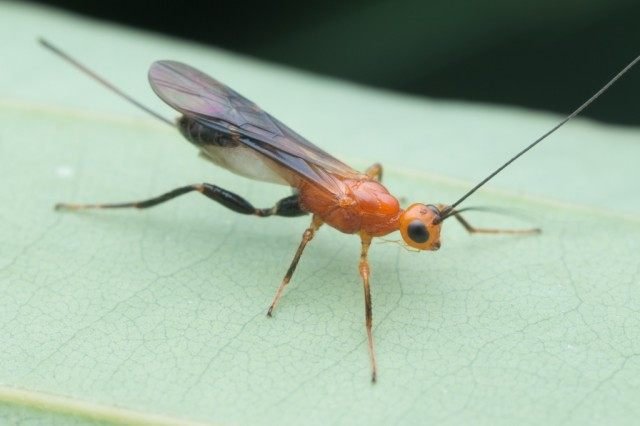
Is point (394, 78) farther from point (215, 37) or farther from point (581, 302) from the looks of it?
point (581, 302)

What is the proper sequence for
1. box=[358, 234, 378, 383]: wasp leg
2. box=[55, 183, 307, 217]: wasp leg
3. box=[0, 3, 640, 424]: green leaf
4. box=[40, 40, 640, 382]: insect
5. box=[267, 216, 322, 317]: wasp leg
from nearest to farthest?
box=[0, 3, 640, 424]: green leaf < box=[358, 234, 378, 383]: wasp leg < box=[267, 216, 322, 317]: wasp leg < box=[40, 40, 640, 382]: insect < box=[55, 183, 307, 217]: wasp leg

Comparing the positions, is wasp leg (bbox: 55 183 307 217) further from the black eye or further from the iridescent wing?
the black eye

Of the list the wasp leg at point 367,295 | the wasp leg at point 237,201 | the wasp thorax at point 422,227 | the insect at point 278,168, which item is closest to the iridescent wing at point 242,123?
the insect at point 278,168

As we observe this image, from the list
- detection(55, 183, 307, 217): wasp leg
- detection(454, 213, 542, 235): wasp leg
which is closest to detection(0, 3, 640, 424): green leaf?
detection(454, 213, 542, 235): wasp leg

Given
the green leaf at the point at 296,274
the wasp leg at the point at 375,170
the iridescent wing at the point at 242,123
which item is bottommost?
the green leaf at the point at 296,274

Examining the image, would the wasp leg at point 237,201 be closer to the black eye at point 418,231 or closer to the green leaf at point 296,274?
the green leaf at point 296,274

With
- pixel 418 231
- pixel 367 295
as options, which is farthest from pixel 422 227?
pixel 367 295

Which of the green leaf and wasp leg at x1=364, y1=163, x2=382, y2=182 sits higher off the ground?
wasp leg at x1=364, y1=163, x2=382, y2=182
